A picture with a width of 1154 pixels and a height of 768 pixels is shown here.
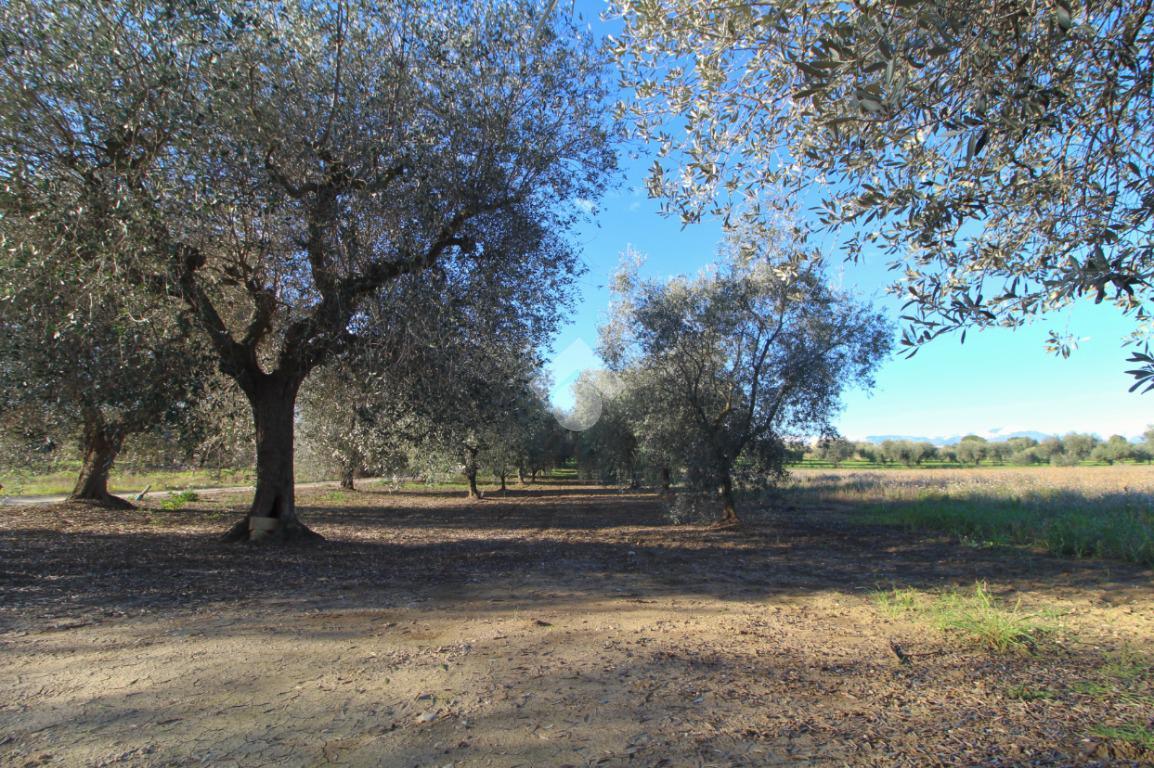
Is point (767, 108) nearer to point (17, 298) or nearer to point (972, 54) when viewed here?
point (972, 54)

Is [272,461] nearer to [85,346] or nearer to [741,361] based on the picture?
[85,346]

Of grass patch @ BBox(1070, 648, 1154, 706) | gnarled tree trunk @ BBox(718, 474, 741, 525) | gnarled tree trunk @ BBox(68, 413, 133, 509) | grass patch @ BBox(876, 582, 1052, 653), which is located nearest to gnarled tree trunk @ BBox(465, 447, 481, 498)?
gnarled tree trunk @ BBox(68, 413, 133, 509)

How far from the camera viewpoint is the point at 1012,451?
74562 mm

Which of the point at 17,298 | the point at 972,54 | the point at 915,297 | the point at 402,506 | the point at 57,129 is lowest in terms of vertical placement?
the point at 402,506

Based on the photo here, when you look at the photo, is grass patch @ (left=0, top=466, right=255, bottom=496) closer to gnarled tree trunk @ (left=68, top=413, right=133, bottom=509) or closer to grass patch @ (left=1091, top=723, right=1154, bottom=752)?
gnarled tree trunk @ (left=68, top=413, right=133, bottom=509)

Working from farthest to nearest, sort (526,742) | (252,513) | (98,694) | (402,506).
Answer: (402,506) < (252,513) < (98,694) < (526,742)

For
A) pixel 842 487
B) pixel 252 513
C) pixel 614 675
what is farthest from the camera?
pixel 842 487

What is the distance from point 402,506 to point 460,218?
17899 millimetres

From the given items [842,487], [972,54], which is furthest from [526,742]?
[842,487]

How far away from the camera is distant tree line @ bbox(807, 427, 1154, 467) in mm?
61406

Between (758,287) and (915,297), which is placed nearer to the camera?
(915,297)

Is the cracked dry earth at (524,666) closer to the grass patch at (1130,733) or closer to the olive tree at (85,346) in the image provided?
the grass patch at (1130,733)

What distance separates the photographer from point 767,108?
5.42m

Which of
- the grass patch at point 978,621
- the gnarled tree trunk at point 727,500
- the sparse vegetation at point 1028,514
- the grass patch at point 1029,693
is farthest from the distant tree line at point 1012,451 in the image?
the grass patch at point 1029,693
